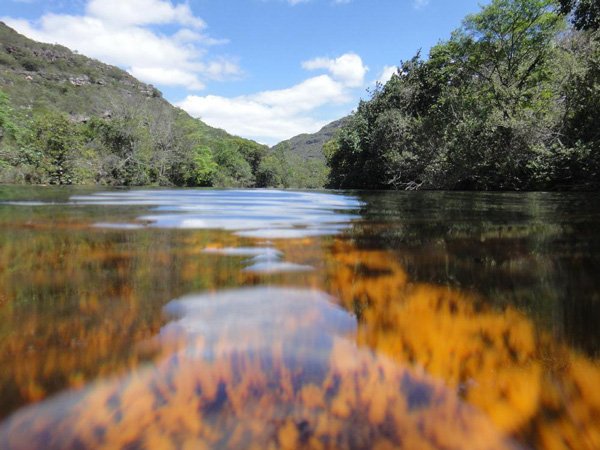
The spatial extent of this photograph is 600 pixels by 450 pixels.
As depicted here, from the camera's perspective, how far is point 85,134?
119 ft

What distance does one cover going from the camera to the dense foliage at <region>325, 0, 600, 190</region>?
14.3 meters

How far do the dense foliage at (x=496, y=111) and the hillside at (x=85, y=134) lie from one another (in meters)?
18.2

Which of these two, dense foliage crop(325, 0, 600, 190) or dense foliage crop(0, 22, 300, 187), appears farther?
dense foliage crop(0, 22, 300, 187)

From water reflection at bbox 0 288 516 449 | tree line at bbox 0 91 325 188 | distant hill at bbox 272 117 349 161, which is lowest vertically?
water reflection at bbox 0 288 516 449

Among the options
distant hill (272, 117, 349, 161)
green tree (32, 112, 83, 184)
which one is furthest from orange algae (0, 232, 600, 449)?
distant hill (272, 117, 349, 161)

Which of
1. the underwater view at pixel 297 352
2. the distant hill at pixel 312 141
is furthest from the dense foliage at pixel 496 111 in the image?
the distant hill at pixel 312 141

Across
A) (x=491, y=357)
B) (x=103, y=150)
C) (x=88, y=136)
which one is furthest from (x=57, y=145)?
(x=491, y=357)

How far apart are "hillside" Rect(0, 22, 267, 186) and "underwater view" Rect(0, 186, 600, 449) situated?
80.0ft

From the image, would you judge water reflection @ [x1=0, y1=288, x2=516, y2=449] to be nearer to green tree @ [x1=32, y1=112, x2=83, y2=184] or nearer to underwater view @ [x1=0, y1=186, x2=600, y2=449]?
underwater view @ [x1=0, y1=186, x2=600, y2=449]

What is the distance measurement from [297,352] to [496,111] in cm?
1822

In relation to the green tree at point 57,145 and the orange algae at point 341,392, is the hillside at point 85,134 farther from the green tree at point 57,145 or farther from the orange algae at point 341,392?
the orange algae at point 341,392

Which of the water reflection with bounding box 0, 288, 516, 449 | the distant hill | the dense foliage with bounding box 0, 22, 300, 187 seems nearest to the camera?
the water reflection with bounding box 0, 288, 516, 449

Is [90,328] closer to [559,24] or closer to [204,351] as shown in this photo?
[204,351]

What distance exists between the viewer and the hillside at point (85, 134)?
24.2 metres
